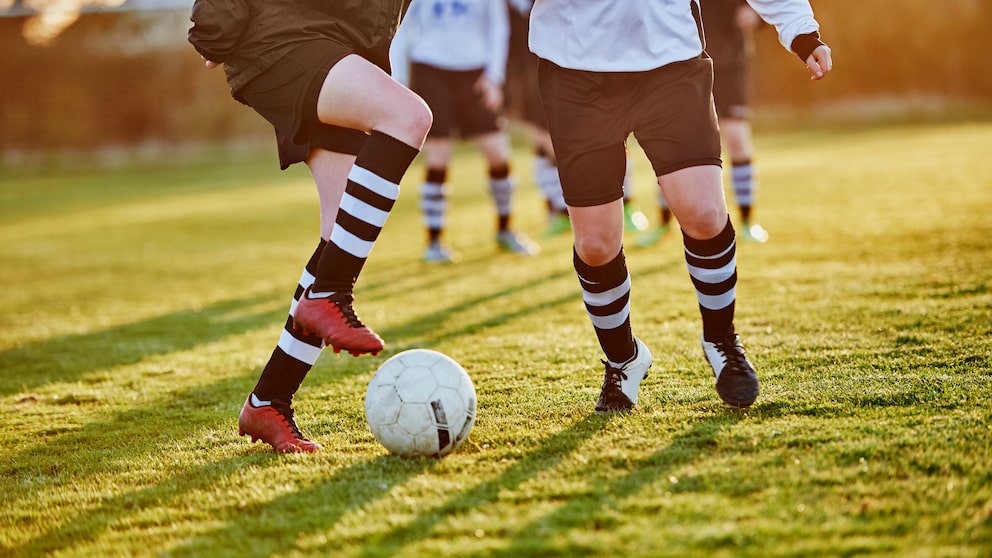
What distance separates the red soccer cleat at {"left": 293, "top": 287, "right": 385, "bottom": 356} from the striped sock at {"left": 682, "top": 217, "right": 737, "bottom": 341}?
1097 mm

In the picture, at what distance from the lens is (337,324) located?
2.83 m

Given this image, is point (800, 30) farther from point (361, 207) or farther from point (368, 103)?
point (361, 207)

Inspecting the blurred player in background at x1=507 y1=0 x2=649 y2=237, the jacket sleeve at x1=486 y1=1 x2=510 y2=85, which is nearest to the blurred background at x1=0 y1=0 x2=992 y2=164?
the blurred player in background at x1=507 y1=0 x2=649 y2=237

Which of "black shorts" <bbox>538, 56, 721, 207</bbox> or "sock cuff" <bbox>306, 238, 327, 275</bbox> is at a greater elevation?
"black shorts" <bbox>538, 56, 721, 207</bbox>

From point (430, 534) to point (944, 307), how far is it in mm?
3321

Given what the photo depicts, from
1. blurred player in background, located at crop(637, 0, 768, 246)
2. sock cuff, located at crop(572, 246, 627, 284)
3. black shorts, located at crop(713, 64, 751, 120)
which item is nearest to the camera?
sock cuff, located at crop(572, 246, 627, 284)

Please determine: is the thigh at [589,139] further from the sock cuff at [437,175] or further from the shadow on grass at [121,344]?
the sock cuff at [437,175]

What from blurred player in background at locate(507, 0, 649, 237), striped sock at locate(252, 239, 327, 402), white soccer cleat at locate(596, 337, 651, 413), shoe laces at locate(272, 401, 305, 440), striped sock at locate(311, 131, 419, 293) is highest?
striped sock at locate(311, 131, 419, 293)

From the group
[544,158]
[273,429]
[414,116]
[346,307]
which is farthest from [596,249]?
[544,158]

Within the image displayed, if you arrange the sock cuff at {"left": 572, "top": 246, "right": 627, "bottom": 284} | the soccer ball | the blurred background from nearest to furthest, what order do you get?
the soccer ball, the sock cuff at {"left": 572, "top": 246, "right": 627, "bottom": 284}, the blurred background

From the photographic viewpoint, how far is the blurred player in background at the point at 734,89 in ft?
23.2

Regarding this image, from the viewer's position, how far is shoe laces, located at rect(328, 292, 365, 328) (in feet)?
9.36

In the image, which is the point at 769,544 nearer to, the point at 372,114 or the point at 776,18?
the point at 372,114

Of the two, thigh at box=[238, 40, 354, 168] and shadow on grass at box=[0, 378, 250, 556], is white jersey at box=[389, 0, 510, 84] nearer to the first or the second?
shadow on grass at box=[0, 378, 250, 556]
